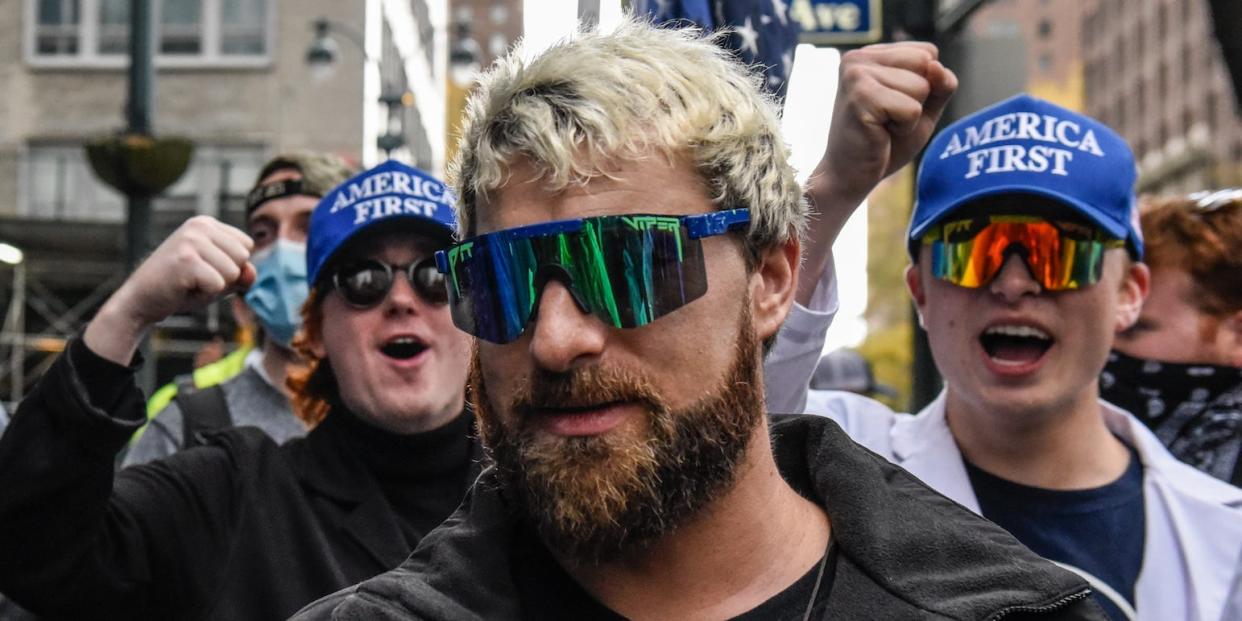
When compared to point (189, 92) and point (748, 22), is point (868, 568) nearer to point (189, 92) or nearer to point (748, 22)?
point (748, 22)

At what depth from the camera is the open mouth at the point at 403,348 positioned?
12.7 feet

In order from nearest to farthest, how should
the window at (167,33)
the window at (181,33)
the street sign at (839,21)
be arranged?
the street sign at (839,21), the window at (167,33), the window at (181,33)

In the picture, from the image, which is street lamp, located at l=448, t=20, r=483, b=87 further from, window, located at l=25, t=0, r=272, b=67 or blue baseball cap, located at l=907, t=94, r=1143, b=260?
blue baseball cap, located at l=907, t=94, r=1143, b=260

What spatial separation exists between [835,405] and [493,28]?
137981 mm

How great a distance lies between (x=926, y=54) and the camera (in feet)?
9.38

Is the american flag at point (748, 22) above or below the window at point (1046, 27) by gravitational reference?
below

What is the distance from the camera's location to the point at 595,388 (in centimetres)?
230

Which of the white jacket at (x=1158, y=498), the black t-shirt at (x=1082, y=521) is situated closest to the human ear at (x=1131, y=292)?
the white jacket at (x=1158, y=498)

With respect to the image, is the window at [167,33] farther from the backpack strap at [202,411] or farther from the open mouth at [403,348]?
the open mouth at [403,348]

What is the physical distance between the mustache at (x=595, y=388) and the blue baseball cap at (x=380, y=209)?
5.30 ft

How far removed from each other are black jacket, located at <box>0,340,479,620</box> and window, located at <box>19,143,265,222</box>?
25.9 metres

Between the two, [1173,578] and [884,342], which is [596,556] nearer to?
[1173,578]

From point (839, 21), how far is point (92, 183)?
25.6 m

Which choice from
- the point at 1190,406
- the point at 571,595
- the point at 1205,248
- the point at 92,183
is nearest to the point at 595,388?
the point at 571,595
